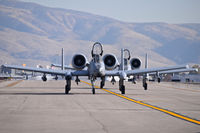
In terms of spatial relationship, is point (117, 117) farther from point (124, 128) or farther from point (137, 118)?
point (124, 128)

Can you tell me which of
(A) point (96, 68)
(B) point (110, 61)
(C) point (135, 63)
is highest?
(C) point (135, 63)

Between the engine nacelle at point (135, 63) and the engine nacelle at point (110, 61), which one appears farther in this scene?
the engine nacelle at point (135, 63)

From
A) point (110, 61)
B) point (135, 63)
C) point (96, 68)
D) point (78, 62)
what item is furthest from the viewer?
point (135, 63)

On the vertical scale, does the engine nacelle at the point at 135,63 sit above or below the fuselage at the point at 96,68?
above

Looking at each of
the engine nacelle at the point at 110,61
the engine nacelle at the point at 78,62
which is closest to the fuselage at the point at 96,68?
the engine nacelle at the point at 78,62

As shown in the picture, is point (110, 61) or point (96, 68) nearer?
point (96, 68)

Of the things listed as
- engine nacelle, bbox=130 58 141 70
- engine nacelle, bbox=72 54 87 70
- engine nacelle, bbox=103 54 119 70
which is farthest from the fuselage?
engine nacelle, bbox=130 58 141 70

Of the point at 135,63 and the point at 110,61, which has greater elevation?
the point at 135,63

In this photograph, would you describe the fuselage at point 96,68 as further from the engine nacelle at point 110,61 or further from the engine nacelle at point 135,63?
the engine nacelle at point 135,63

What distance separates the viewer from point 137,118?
18.1 meters

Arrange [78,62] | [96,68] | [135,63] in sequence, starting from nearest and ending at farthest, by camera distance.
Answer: [96,68] < [78,62] < [135,63]

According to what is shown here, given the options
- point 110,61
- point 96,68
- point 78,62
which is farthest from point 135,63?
point 96,68

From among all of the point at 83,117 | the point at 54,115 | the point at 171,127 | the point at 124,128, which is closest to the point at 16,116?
the point at 54,115

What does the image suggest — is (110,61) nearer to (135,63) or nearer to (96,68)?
(96,68)
